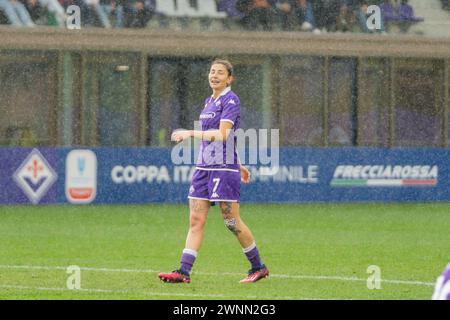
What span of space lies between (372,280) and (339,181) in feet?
53.6

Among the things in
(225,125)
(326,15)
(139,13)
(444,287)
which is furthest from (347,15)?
(444,287)

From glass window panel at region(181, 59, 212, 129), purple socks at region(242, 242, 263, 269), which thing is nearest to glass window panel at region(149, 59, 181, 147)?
glass window panel at region(181, 59, 212, 129)

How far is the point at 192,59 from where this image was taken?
98.3 feet

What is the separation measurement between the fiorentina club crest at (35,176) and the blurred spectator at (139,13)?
176 inches

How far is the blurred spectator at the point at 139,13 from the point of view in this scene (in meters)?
29.6

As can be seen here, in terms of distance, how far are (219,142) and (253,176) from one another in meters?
16.2

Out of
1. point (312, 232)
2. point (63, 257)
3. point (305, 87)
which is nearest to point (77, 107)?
point (305, 87)

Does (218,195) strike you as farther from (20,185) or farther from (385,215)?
(20,185)

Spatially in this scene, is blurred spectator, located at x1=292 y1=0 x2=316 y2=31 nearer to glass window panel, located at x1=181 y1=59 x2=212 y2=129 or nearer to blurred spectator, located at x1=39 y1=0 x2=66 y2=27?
glass window panel, located at x1=181 y1=59 x2=212 y2=129

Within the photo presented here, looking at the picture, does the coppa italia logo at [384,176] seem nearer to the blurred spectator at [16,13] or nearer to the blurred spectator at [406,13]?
the blurred spectator at [406,13]

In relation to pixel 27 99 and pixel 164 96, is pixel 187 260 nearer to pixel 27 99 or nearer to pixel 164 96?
pixel 27 99

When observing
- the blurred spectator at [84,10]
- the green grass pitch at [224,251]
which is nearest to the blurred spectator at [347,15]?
the green grass pitch at [224,251]
